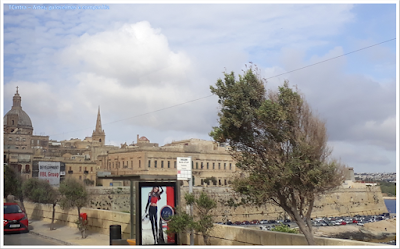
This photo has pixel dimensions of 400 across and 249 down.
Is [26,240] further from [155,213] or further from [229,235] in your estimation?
[229,235]

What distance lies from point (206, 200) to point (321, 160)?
339cm

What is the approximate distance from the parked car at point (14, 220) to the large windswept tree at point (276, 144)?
9.20 meters

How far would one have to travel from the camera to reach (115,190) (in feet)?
195

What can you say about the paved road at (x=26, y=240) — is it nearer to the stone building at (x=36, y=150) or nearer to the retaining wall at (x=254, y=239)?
the retaining wall at (x=254, y=239)

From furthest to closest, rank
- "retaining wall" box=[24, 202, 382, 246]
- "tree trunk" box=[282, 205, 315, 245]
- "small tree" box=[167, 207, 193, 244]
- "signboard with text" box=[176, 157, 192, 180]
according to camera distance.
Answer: "signboard with text" box=[176, 157, 192, 180]
"small tree" box=[167, 207, 193, 244]
"retaining wall" box=[24, 202, 382, 246]
"tree trunk" box=[282, 205, 315, 245]

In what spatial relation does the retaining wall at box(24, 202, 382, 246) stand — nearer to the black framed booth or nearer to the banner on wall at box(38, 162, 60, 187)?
the black framed booth

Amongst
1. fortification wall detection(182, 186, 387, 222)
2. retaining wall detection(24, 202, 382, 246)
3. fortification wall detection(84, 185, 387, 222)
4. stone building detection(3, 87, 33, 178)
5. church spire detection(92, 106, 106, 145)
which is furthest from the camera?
church spire detection(92, 106, 106, 145)

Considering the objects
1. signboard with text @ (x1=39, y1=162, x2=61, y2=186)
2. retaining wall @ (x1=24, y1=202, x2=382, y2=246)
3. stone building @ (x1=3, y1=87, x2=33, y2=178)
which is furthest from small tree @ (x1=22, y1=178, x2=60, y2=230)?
signboard with text @ (x1=39, y1=162, x2=61, y2=186)

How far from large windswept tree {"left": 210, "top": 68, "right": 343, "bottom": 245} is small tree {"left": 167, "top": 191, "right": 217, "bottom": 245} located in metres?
1.00

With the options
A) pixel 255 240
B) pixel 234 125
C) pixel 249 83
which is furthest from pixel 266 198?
pixel 249 83

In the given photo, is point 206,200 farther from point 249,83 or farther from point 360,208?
point 360,208

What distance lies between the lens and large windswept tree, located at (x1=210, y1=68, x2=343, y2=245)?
9.95m

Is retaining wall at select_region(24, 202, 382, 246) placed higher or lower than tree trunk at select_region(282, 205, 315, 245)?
lower

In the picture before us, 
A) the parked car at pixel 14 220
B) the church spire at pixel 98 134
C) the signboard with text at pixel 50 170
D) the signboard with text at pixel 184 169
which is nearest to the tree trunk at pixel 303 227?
the signboard with text at pixel 184 169
